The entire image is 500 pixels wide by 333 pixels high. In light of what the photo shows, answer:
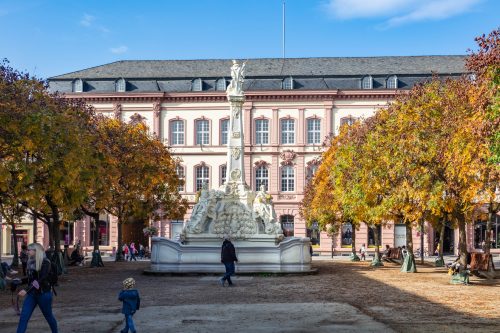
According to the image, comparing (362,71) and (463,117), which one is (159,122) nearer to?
(362,71)

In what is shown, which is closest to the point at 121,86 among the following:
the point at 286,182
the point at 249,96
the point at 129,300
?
the point at 249,96

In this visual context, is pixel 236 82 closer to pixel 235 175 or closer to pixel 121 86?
pixel 235 175

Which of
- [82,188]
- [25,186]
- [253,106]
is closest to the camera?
[25,186]

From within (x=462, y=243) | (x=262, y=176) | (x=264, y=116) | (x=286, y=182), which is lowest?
(x=462, y=243)

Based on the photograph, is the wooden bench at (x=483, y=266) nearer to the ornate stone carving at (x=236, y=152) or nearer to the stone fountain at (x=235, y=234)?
the stone fountain at (x=235, y=234)

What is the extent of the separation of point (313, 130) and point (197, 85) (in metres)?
10.6

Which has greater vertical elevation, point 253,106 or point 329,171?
point 253,106

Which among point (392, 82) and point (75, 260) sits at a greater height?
point (392, 82)

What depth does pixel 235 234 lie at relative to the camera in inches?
1398

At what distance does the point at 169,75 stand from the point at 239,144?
36081 millimetres

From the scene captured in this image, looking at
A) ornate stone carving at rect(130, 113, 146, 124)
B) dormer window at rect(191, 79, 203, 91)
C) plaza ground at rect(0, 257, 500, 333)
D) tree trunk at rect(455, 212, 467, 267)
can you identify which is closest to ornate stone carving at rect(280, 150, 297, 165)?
dormer window at rect(191, 79, 203, 91)

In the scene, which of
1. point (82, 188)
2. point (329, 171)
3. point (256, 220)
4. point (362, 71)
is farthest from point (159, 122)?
point (82, 188)

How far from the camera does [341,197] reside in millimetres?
41938

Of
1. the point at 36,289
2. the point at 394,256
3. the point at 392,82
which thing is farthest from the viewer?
the point at 392,82
